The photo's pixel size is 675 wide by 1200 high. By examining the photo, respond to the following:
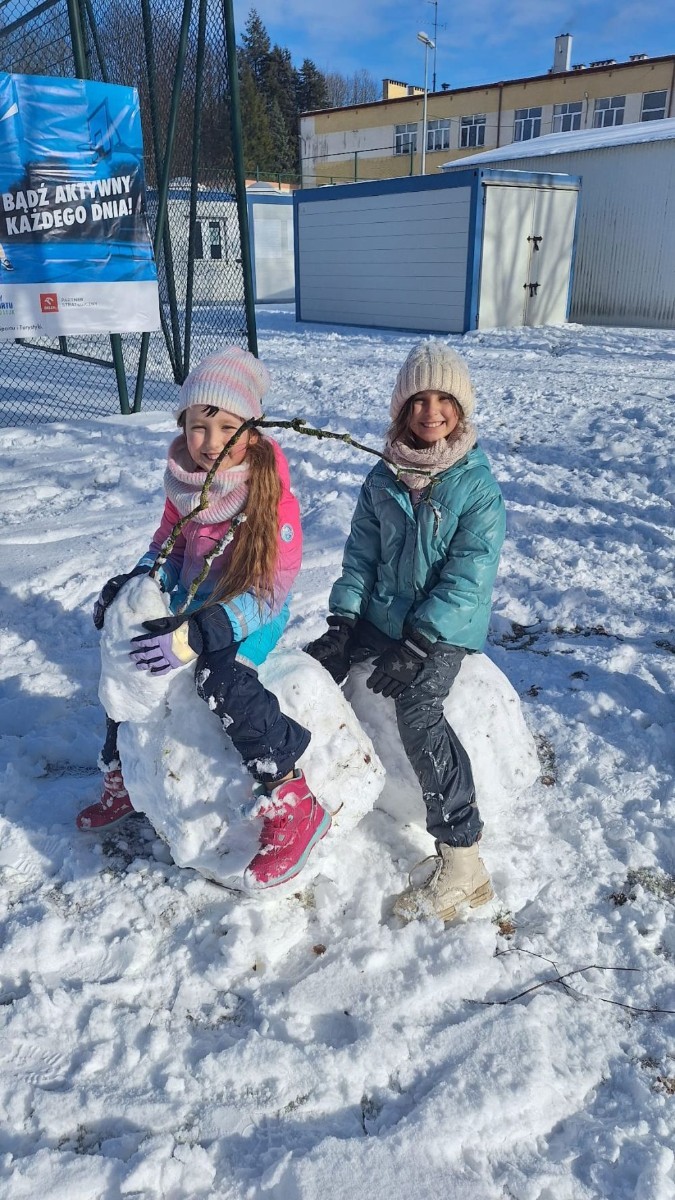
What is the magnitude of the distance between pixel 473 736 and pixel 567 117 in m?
35.9

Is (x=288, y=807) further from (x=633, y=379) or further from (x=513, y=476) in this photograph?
(x=633, y=379)

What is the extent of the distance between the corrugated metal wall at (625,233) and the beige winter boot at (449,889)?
16063mm

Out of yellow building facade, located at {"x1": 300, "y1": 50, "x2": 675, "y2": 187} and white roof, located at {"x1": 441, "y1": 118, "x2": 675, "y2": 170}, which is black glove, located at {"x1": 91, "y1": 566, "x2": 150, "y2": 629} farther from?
yellow building facade, located at {"x1": 300, "y1": 50, "x2": 675, "y2": 187}

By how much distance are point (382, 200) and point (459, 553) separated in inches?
543

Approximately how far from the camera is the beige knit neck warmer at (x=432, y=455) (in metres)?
2.48

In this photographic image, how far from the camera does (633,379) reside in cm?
962

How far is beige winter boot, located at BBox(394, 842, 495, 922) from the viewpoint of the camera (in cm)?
233

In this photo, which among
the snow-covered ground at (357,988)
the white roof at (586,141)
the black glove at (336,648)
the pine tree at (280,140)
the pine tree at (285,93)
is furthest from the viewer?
the pine tree at (285,93)

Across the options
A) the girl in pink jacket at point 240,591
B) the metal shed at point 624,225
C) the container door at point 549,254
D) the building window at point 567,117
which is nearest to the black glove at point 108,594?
the girl in pink jacket at point 240,591

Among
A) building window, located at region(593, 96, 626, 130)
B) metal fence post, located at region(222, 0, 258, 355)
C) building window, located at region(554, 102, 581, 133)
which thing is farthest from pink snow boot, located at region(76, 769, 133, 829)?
building window, located at region(554, 102, 581, 133)

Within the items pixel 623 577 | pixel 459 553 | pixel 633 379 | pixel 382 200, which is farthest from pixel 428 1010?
pixel 382 200

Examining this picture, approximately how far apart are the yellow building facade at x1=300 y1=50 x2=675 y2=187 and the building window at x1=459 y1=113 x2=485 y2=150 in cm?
4

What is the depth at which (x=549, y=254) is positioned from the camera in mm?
14852

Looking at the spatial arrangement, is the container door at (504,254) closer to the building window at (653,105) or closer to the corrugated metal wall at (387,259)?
the corrugated metal wall at (387,259)
